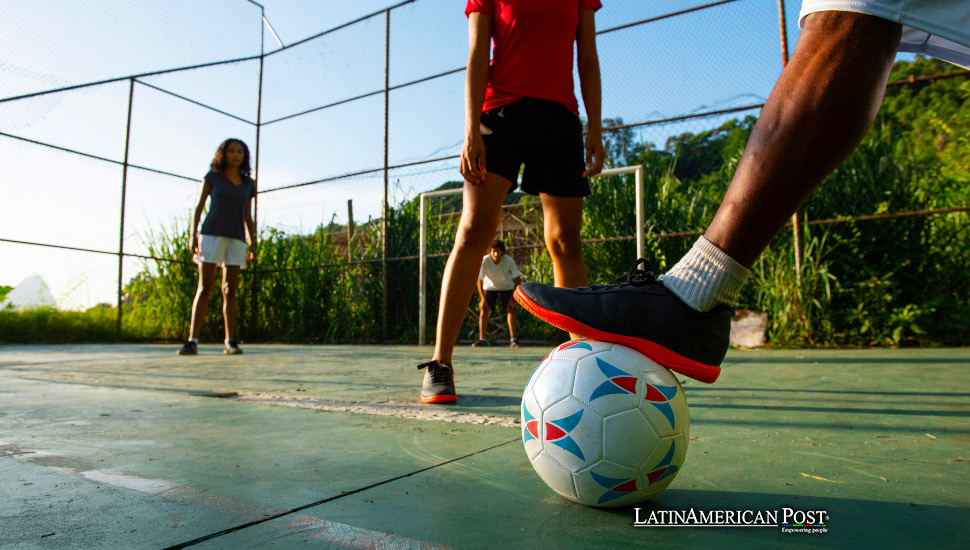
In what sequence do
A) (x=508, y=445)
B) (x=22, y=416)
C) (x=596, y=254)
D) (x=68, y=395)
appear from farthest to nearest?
(x=596, y=254), (x=68, y=395), (x=22, y=416), (x=508, y=445)

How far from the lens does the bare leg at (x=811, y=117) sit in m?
0.90

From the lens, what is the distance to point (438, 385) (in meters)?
2.11

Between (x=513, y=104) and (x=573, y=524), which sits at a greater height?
(x=513, y=104)

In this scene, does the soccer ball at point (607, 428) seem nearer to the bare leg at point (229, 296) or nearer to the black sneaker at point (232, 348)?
the black sneaker at point (232, 348)

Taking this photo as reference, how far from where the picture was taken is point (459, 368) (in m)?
3.61

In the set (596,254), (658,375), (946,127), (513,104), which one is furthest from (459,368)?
(946,127)

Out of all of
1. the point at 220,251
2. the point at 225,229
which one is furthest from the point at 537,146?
the point at 220,251

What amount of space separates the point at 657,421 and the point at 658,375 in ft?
0.31

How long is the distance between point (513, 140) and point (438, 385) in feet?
3.20

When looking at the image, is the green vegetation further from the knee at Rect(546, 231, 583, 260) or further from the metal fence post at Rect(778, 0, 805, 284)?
the knee at Rect(546, 231, 583, 260)

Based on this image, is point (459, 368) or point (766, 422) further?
point (459, 368)

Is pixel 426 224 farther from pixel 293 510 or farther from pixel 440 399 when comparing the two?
pixel 293 510

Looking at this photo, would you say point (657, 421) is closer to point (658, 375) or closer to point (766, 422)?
point (658, 375)

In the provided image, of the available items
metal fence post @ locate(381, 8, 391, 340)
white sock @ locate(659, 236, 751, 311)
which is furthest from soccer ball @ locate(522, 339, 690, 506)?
metal fence post @ locate(381, 8, 391, 340)
